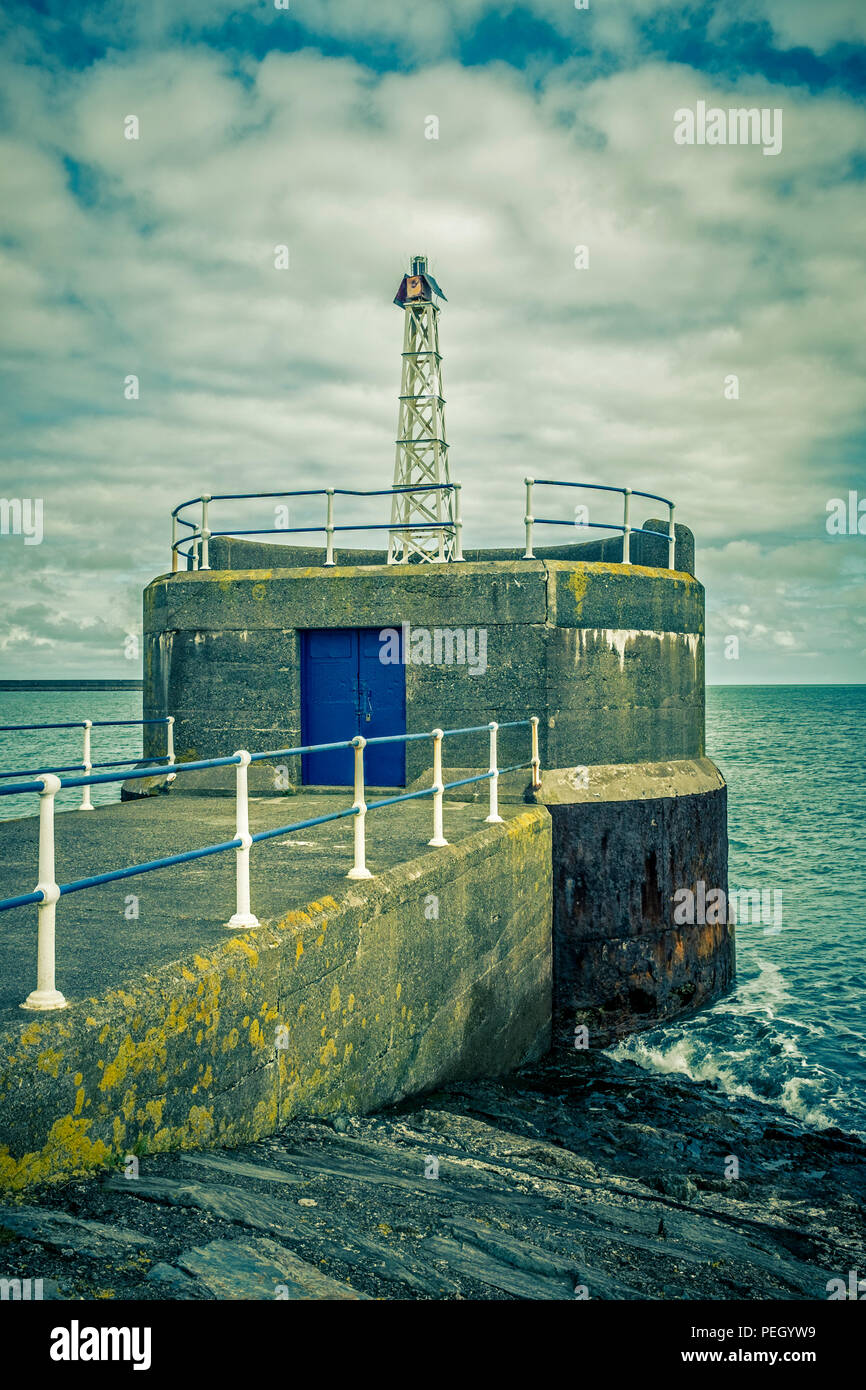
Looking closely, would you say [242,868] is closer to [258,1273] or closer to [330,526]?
[258,1273]

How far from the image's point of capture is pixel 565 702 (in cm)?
971

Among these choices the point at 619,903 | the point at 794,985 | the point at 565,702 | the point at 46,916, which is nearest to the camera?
A: the point at 46,916

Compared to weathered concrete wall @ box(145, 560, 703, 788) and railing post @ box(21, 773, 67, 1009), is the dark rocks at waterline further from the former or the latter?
weathered concrete wall @ box(145, 560, 703, 788)

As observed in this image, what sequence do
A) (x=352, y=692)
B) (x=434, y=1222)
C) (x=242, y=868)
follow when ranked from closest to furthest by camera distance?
(x=434, y=1222) < (x=242, y=868) < (x=352, y=692)

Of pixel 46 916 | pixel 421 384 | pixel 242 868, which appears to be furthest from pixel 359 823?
pixel 421 384

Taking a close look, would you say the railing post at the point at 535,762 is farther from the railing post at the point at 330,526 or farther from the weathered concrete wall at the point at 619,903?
the railing post at the point at 330,526

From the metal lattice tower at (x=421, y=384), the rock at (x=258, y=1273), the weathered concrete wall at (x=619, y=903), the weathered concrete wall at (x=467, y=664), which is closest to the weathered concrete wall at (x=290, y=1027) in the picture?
the rock at (x=258, y=1273)

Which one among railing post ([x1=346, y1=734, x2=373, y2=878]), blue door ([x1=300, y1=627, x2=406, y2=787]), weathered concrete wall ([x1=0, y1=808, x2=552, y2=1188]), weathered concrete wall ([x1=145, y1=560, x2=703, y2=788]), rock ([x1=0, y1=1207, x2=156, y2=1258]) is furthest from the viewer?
blue door ([x1=300, y1=627, x2=406, y2=787])

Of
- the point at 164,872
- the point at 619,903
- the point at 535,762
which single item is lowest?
the point at 619,903

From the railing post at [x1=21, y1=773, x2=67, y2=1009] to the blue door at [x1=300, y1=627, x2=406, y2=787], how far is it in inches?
283

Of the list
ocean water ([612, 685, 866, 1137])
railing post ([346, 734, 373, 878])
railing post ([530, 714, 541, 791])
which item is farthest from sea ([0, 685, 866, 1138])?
railing post ([346, 734, 373, 878])

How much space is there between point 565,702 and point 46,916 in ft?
23.3

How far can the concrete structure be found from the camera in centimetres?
916
